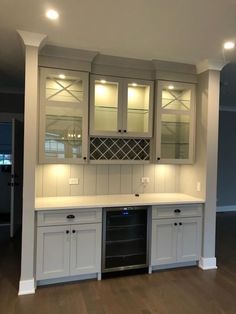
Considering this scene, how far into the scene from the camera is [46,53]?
3.05 metres

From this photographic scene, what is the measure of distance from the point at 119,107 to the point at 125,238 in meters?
1.71

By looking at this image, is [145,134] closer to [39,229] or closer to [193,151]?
[193,151]

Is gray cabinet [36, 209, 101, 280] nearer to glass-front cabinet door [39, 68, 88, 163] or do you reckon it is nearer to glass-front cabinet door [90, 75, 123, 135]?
glass-front cabinet door [39, 68, 88, 163]

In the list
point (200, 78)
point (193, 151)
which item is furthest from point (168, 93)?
point (193, 151)

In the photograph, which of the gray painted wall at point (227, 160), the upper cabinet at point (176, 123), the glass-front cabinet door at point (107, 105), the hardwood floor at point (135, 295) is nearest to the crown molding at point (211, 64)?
the upper cabinet at point (176, 123)

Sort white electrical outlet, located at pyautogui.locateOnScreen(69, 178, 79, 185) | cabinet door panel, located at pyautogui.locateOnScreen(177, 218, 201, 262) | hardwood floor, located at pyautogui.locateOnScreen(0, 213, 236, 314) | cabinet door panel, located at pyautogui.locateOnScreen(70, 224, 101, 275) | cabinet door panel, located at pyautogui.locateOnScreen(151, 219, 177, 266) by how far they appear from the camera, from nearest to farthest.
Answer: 1. hardwood floor, located at pyautogui.locateOnScreen(0, 213, 236, 314)
2. cabinet door panel, located at pyautogui.locateOnScreen(70, 224, 101, 275)
3. cabinet door panel, located at pyautogui.locateOnScreen(151, 219, 177, 266)
4. cabinet door panel, located at pyautogui.locateOnScreen(177, 218, 201, 262)
5. white electrical outlet, located at pyautogui.locateOnScreen(69, 178, 79, 185)

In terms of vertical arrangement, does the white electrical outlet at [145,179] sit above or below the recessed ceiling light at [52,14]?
below

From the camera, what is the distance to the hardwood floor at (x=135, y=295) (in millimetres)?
2525

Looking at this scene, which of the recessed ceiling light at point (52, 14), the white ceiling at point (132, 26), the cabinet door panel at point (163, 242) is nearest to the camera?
the white ceiling at point (132, 26)

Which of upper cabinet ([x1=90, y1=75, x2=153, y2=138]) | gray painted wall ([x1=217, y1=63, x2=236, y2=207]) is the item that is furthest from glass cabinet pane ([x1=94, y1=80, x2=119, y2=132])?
gray painted wall ([x1=217, y1=63, x2=236, y2=207])

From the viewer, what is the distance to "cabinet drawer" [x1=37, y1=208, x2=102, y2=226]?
2.90 m

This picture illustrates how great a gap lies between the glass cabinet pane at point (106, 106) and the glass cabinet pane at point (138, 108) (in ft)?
0.66

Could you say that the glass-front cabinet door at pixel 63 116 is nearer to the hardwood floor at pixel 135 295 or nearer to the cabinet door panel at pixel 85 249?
the cabinet door panel at pixel 85 249

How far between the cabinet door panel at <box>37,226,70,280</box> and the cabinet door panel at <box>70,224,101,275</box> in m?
0.07
